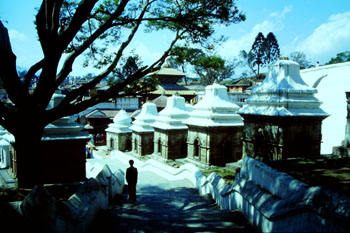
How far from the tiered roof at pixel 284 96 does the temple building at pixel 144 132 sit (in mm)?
12806

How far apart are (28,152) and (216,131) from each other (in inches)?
456

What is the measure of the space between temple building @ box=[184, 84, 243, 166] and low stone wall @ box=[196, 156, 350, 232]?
8835 millimetres

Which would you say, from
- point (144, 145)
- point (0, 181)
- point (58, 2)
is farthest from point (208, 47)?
point (144, 145)

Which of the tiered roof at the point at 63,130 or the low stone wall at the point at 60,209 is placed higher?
the tiered roof at the point at 63,130

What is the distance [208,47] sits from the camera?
388 inches

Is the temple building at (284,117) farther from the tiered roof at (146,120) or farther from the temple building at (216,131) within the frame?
the tiered roof at (146,120)

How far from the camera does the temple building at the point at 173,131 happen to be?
66.4 ft

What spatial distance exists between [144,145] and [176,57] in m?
15.2

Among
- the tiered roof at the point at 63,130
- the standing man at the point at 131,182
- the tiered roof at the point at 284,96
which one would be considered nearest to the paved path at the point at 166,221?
the standing man at the point at 131,182

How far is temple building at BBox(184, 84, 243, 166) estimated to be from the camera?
16.4 metres

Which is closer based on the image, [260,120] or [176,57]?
[176,57]

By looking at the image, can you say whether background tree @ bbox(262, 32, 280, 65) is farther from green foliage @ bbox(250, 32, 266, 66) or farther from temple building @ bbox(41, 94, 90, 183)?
temple building @ bbox(41, 94, 90, 183)

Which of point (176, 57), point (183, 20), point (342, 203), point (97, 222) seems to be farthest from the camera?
point (176, 57)

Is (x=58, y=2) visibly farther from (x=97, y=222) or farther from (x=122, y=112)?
(x=122, y=112)
